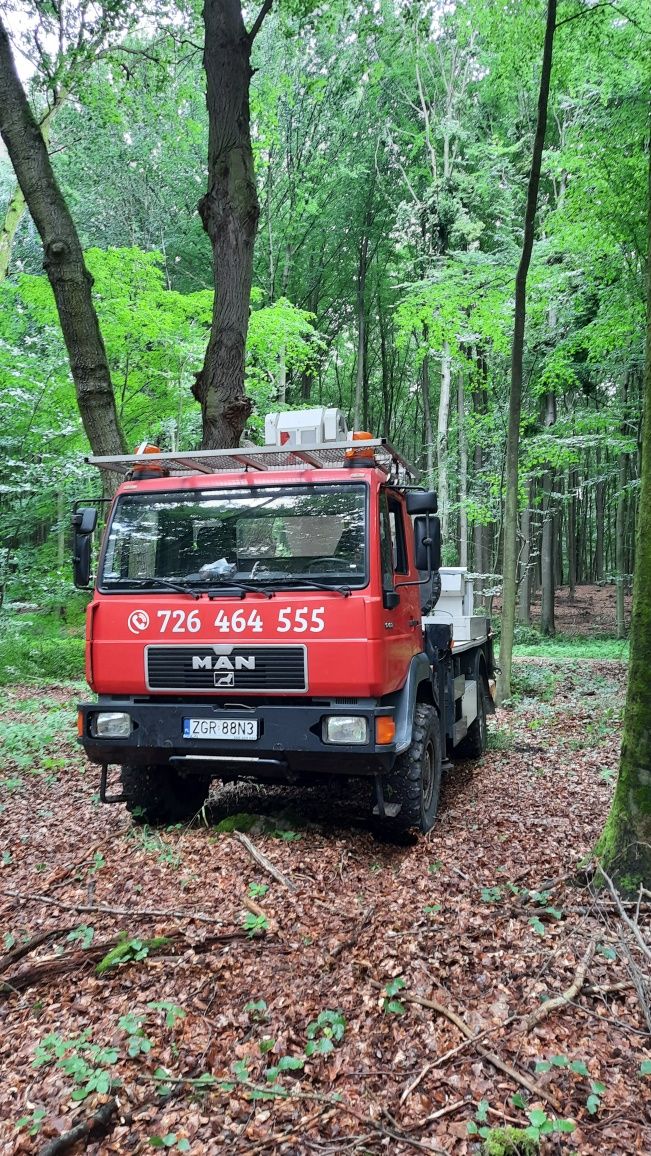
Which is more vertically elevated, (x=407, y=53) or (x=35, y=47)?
(x=407, y=53)

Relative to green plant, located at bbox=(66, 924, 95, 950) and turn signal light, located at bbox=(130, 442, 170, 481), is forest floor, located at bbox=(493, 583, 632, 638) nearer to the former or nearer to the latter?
turn signal light, located at bbox=(130, 442, 170, 481)

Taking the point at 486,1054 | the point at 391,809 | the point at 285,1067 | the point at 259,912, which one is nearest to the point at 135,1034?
the point at 285,1067

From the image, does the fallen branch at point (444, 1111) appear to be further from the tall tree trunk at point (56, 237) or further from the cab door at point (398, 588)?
the tall tree trunk at point (56, 237)

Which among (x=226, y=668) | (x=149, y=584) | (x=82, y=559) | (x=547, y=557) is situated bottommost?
(x=226, y=668)

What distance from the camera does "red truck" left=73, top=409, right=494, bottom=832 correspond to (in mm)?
4891

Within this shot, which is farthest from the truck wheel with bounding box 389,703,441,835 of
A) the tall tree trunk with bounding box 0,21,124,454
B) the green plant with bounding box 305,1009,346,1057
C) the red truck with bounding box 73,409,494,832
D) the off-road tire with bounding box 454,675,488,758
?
the tall tree trunk with bounding box 0,21,124,454

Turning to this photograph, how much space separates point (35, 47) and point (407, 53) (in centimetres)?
1148

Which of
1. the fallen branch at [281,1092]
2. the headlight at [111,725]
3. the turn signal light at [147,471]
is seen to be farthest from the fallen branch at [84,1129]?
the turn signal light at [147,471]

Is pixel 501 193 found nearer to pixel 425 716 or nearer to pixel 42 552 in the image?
pixel 42 552

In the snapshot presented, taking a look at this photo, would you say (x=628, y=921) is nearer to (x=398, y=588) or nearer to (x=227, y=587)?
(x=398, y=588)

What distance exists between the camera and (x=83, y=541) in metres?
5.60

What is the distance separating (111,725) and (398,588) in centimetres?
225

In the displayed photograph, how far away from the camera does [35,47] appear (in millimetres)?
9828

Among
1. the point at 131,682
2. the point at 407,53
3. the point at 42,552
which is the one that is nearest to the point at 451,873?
the point at 131,682
